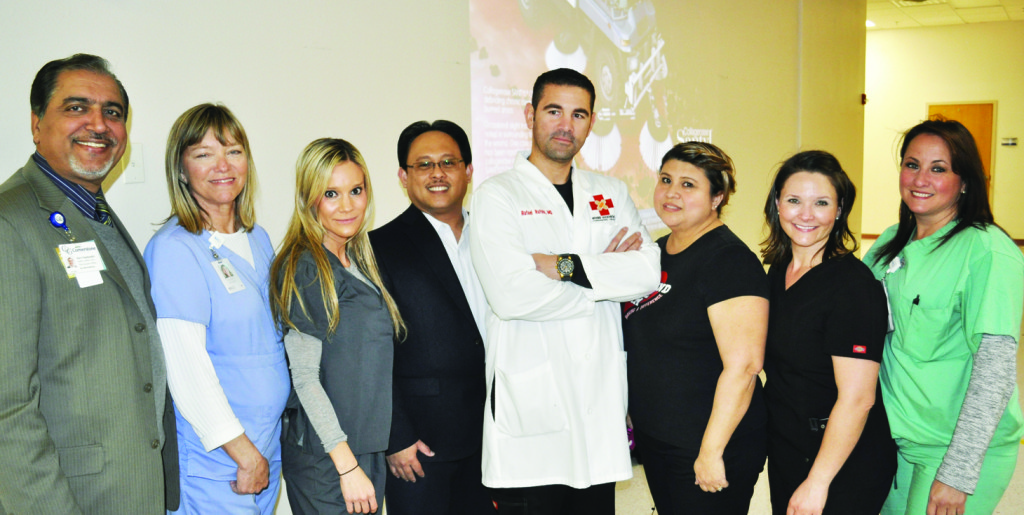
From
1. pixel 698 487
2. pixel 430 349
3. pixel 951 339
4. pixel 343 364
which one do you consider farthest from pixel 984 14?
pixel 343 364

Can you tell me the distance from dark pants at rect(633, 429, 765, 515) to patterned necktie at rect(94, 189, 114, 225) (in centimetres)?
156

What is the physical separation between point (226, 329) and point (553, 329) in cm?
89

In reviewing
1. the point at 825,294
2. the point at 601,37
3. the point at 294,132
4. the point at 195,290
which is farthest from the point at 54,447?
the point at 601,37

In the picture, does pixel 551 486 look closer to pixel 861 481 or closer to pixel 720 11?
pixel 861 481

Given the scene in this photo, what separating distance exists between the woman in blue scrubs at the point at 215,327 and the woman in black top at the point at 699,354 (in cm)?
105

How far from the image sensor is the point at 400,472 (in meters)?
1.96

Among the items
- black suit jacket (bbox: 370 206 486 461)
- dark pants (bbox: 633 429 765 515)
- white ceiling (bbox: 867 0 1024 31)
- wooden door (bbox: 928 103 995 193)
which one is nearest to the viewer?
dark pants (bbox: 633 429 765 515)

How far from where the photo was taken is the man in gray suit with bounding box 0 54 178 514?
1279mm

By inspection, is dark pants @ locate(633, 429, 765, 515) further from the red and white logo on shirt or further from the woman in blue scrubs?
the woman in blue scrubs

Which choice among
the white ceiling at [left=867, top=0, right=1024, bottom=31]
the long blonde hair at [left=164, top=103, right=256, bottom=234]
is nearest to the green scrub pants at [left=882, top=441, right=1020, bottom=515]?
the long blonde hair at [left=164, top=103, right=256, bottom=234]

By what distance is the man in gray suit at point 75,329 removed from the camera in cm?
128

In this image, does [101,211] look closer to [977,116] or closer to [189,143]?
[189,143]

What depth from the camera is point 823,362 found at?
1736 mm

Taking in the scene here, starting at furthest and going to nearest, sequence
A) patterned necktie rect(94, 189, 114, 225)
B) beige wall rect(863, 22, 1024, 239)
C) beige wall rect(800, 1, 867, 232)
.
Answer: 1. beige wall rect(863, 22, 1024, 239)
2. beige wall rect(800, 1, 867, 232)
3. patterned necktie rect(94, 189, 114, 225)
